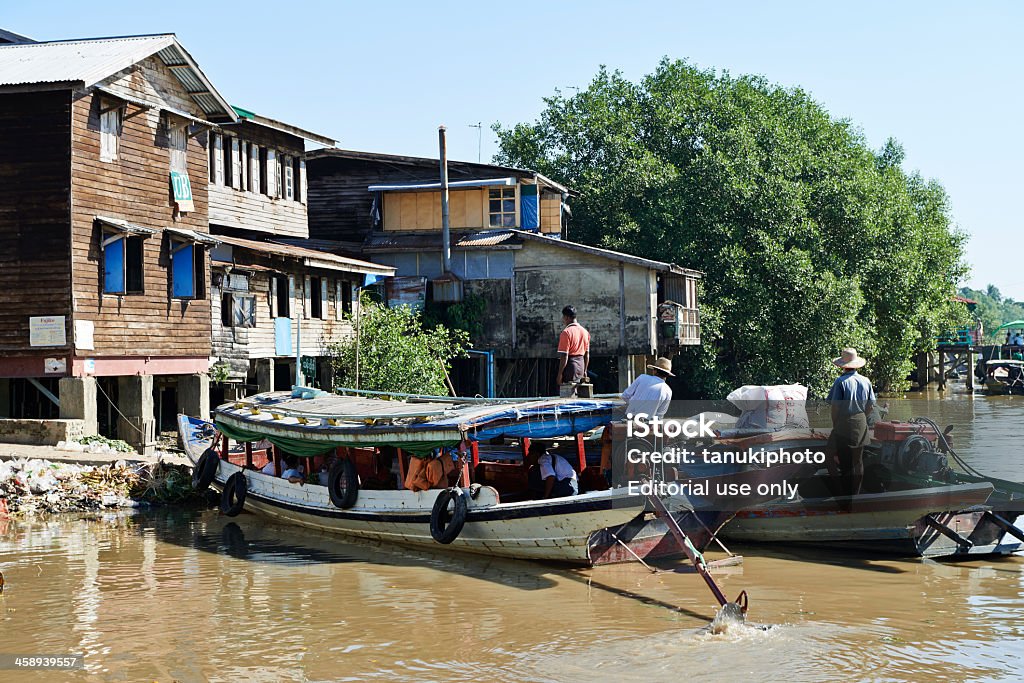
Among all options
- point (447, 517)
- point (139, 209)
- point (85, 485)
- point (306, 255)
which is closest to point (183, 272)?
point (139, 209)

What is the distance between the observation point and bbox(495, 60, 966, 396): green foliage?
35406 millimetres

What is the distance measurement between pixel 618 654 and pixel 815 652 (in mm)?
1781

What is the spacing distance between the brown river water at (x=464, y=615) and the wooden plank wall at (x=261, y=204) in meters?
12.0

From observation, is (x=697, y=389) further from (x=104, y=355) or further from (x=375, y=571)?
(x=375, y=571)

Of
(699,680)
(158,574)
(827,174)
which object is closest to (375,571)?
(158,574)

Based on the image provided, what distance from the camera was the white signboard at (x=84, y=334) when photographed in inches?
741

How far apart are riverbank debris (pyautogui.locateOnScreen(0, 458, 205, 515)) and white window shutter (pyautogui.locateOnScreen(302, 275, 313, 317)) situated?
843cm

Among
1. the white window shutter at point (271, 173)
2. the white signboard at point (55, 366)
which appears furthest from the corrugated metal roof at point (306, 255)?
the white signboard at point (55, 366)

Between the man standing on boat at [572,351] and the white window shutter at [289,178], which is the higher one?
the white window shutter at [289,178]

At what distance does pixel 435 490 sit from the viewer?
13.5 metres

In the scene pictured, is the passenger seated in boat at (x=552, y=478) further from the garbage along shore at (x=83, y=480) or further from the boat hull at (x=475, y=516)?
the garbage along shore at (x=83, y=480)

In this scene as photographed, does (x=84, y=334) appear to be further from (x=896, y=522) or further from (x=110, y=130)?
→ (x=896, y=522)

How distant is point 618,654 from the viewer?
9570 mm

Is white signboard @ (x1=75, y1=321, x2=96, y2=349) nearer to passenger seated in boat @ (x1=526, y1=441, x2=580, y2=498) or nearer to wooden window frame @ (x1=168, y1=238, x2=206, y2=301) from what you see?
wooden window frame @ (x1=168, y1=238, x2=206, y2=301)
